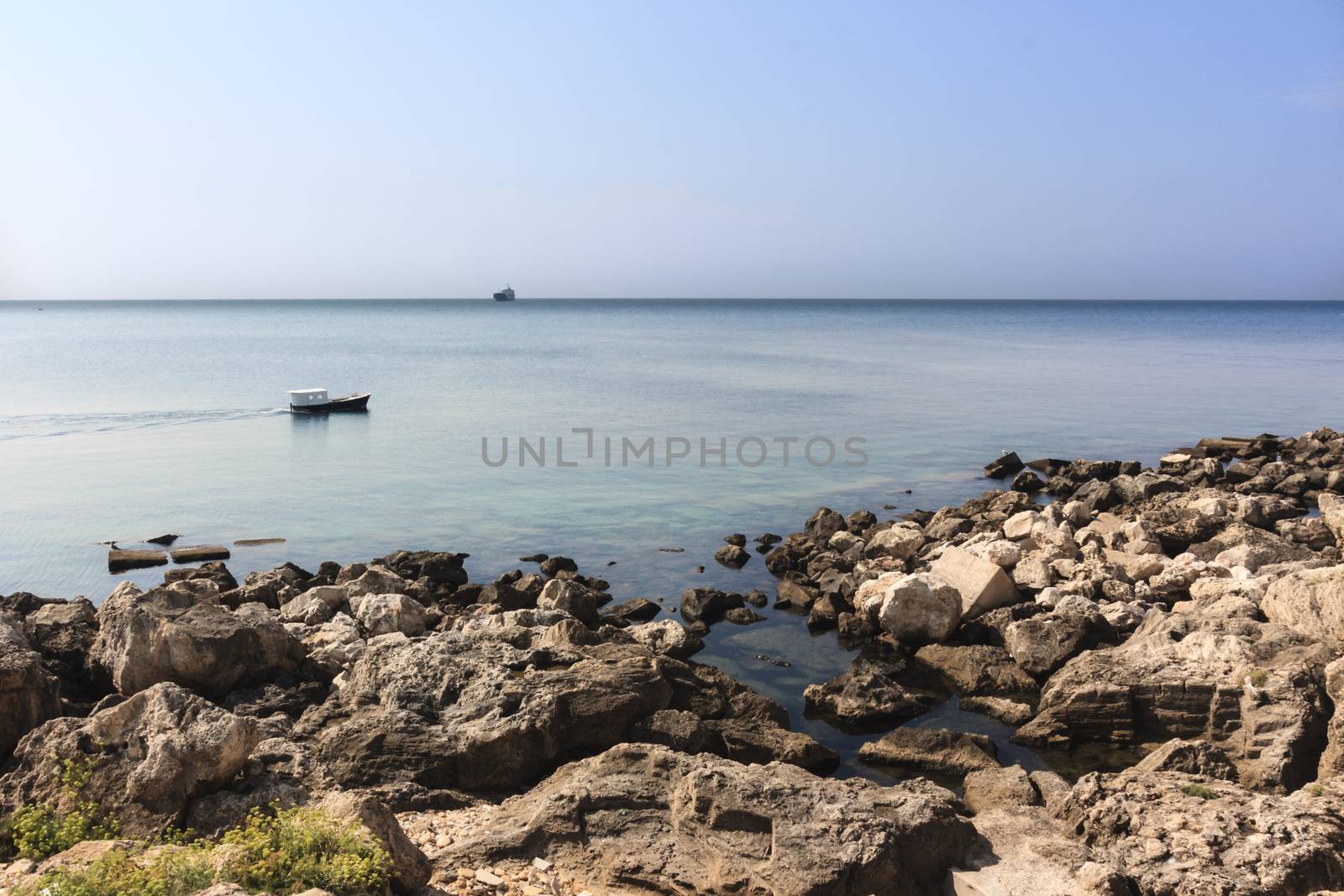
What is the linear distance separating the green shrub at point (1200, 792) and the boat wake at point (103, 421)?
142 feet

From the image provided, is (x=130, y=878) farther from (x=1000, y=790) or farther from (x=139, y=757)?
(x=1000, y=790)

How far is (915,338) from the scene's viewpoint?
357 ft

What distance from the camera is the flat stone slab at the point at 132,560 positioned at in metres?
21.3

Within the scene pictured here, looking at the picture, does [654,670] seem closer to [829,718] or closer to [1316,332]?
[829,718]

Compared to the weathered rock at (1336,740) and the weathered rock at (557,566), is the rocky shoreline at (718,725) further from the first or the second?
the weathered rock at (557,566)

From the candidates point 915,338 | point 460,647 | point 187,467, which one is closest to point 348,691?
point 460,647

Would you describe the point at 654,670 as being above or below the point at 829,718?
above

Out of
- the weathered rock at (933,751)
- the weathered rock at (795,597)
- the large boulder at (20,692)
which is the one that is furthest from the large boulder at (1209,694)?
the large boulder at (20,692)

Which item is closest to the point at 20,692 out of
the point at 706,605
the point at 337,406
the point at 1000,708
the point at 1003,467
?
the point at 706,605

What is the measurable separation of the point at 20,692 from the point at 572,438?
93.8 feet

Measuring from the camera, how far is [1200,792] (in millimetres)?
8508

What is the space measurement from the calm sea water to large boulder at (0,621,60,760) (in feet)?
29.5

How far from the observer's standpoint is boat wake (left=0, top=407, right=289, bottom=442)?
134 feet

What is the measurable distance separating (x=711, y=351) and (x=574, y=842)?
83897 mm
